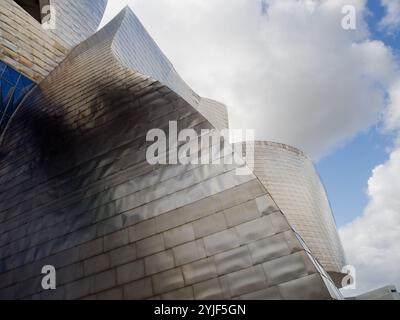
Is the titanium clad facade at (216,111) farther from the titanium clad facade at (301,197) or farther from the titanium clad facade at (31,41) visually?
the titanium clad facade at (31,41)

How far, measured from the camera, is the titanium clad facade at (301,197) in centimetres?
3675

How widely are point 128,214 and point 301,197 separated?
34032 mm

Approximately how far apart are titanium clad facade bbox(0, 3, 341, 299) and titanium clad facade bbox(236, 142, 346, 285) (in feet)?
91.7

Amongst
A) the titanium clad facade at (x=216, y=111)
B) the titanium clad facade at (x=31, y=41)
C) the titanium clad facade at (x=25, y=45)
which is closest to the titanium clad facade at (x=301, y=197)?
the titanium clad facade at (x=216, y=111)

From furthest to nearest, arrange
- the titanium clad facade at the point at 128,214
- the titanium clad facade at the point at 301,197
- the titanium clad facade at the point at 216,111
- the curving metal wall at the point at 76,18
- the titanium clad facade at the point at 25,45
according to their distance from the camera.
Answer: the titanium clad facade at the point at 301,197 < the titanium clad facade at the point at 216,111 < the curving metal wall at the point at 76,18 < the titanium clad facade at the point at 25,45 < the titanium clad facade at the point at 128,214

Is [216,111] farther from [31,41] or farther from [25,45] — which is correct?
[25,45]

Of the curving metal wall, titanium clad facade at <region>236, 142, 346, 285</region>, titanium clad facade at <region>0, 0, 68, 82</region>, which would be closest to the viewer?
titanium clad facade at <region>0, 0, 68, 82</region>

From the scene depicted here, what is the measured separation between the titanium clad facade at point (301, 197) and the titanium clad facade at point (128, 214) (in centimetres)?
2794

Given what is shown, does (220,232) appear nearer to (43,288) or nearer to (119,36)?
(43,288)

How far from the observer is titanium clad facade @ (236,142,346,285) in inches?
1447

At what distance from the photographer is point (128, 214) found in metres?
8.00

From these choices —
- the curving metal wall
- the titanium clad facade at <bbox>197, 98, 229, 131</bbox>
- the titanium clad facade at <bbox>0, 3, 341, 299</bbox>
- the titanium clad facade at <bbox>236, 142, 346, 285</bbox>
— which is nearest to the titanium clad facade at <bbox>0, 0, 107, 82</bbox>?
the curving metal wall

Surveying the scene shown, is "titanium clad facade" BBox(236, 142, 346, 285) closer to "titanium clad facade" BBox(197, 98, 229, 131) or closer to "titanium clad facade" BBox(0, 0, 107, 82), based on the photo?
"titanium clad facade" BBox(197, 98, 229, 131)

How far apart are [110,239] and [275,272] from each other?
4.00m
